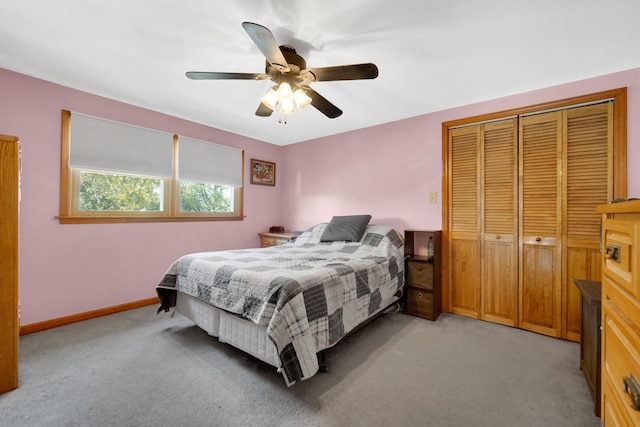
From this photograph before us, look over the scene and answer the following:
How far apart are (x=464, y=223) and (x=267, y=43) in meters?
2.61

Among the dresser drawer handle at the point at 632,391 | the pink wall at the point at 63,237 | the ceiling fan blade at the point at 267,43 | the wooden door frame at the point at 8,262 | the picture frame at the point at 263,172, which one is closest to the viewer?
the dresser drawer handle at the point at 632,391

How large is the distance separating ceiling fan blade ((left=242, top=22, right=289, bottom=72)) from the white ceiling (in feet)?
0.90

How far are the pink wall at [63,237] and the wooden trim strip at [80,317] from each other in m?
0.04

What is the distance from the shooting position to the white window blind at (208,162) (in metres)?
3.54

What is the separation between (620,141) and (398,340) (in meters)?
2.46

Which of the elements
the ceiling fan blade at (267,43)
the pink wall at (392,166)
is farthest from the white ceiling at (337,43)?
the ceiling fan blade at (267,43)

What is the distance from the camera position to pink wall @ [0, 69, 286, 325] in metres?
2.44

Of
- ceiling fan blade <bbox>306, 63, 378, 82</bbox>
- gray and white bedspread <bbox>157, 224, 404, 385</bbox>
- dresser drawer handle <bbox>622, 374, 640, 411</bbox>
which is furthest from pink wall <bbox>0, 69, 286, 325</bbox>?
dresser drawer handle <bbox>622, 374, 640, 411</bbox>

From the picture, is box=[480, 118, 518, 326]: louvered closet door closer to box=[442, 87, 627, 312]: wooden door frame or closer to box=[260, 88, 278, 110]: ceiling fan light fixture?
box=[442, 87, 627, 312]: wooden door frame

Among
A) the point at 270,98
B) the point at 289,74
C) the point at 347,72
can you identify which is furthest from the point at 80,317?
the point at 347,72

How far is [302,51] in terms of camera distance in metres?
2.02

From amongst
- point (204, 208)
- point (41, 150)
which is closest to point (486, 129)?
point (204, 208)

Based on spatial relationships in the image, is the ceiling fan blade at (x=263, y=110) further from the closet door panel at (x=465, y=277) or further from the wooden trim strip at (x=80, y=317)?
the wooden trim strip at (x=80, y=317)

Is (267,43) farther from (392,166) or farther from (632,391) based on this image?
(392,166)
